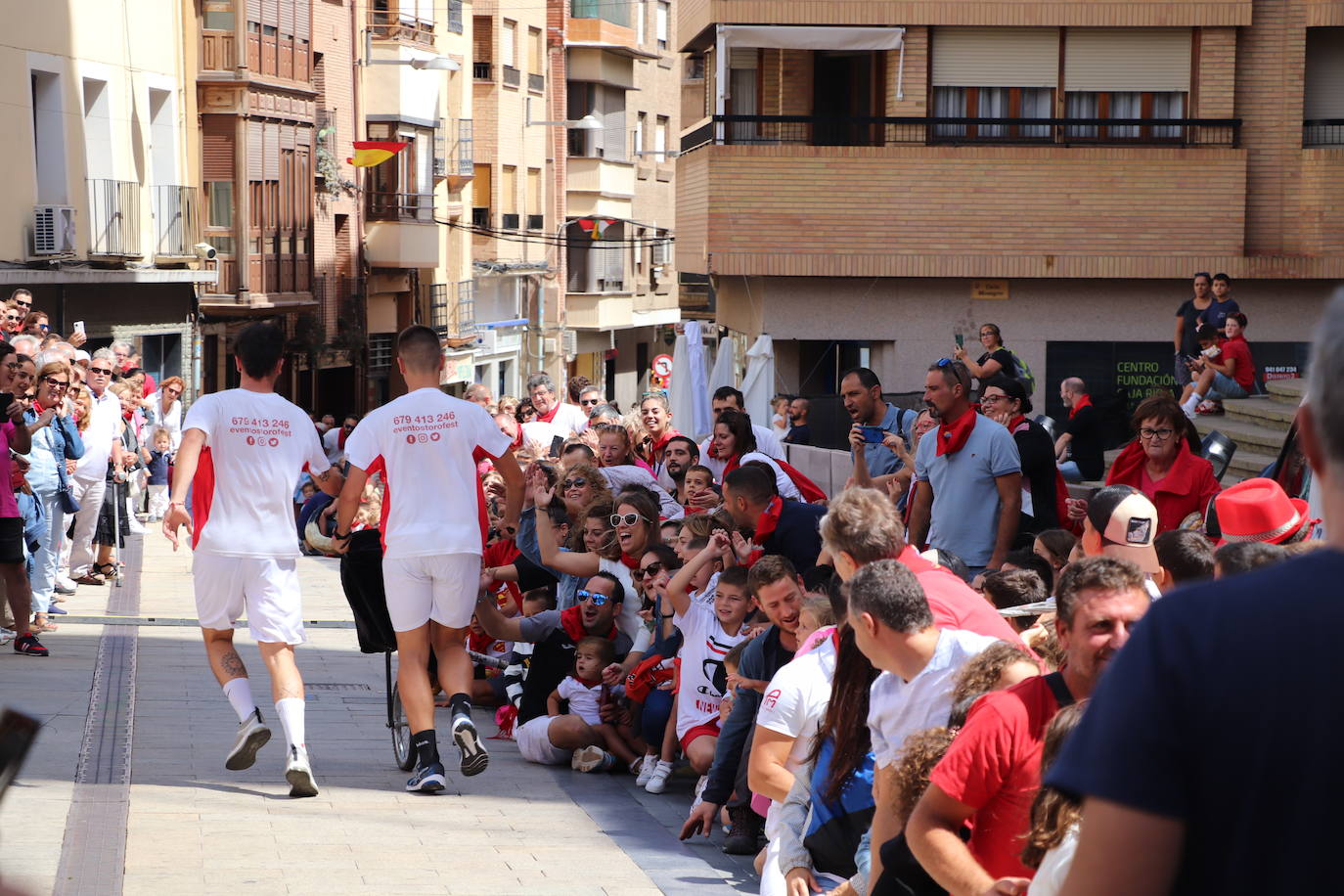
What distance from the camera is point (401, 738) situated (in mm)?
9633

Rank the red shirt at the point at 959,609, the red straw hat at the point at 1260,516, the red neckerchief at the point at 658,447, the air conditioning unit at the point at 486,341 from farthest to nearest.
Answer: the air conditioning unit at the point at 486,341, the red neckerchief at the point at 658,447, the red straw hat at the point at 1260,516, the red shirt at the point at 959,609

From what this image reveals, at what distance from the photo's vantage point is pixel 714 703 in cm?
926

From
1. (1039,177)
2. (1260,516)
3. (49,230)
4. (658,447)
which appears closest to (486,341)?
(49,230)

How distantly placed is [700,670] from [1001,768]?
16.3 feet

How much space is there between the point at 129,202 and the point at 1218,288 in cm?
1889

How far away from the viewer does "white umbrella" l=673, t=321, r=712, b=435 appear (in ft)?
68.7

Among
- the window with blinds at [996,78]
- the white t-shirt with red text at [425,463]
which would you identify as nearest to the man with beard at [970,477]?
the white t-shirt with red text at [425,463]

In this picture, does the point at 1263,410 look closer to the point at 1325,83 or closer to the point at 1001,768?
the point at 1325,83

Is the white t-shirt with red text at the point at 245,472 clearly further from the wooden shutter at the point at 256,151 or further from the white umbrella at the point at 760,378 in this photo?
the wooden shutter at the point at 256,151

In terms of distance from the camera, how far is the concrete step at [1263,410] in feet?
54.1

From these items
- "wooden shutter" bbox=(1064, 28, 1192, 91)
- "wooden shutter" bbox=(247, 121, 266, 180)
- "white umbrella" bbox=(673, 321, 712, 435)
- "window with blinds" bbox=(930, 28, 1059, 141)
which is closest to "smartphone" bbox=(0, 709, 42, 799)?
"white umbrella" bbox=(673, 321, 712, 435)

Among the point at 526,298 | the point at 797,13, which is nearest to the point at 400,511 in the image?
the point at 797,13

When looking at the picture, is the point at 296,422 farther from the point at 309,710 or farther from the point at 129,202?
the point at 129,202

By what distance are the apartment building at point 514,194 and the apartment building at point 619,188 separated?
1.30m
